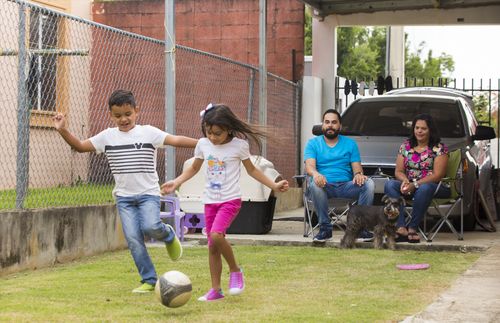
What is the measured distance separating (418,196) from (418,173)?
13.0 inches

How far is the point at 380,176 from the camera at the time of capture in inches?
467

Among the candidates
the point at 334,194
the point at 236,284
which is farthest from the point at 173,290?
the point at 334,194

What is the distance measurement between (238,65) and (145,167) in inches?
310

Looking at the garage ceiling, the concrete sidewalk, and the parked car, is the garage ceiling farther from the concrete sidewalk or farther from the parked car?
the concrete sidewalk

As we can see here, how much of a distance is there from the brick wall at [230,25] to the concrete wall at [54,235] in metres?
8.87

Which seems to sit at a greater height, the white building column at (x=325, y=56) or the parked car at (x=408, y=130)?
the white building column at (x=325, y=56)

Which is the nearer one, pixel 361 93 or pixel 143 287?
pixel 143 287

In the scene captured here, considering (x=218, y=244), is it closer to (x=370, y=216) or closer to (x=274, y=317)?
(x=274, y=317)

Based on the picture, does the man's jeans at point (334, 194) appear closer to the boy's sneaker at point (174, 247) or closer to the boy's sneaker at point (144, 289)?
the boy's sneaker at point (174, 247)

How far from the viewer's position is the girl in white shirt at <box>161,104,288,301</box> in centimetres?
736

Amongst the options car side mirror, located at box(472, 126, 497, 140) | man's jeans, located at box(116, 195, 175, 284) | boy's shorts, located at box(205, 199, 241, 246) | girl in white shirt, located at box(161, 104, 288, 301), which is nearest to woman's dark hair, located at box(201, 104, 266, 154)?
girl in white shirt, located at box(161, 104, 288, 301)

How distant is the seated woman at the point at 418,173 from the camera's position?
36.2 ft

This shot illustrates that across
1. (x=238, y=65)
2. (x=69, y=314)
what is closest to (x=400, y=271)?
(x=69, y=314)

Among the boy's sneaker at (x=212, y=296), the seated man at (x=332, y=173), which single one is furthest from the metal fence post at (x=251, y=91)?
the boy's sneaker at (x=212, y=296)
